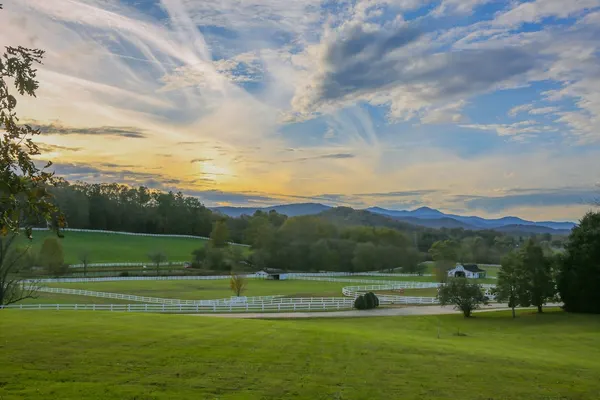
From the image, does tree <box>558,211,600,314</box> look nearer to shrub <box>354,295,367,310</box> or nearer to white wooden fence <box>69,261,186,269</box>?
shrub <box>354,295,367,310</box>

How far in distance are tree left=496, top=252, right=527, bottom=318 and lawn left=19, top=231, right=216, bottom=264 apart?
2891 inches

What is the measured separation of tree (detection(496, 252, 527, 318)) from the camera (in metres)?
40.4

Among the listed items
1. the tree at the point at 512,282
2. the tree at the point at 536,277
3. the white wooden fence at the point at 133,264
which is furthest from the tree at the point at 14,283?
the tree at the point at 536,277

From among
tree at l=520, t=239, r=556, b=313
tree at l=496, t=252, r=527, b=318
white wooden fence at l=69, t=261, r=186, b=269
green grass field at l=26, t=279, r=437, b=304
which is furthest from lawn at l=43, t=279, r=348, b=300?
tree at l=520, t=239, r=556, b=313

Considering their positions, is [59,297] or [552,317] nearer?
[552,317]

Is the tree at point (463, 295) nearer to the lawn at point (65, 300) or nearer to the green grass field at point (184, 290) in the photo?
the green grass field at point (184, 290)

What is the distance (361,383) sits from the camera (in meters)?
13.0

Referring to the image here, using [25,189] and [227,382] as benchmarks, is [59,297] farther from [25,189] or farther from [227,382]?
[25,189]

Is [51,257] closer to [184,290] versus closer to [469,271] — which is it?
[184,290]

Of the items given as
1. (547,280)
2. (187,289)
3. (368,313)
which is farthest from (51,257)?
(547,280)

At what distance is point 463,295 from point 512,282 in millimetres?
3982

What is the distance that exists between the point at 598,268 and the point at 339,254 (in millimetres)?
65511

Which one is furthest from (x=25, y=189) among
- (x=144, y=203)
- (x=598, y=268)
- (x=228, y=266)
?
(x=144, y=203)

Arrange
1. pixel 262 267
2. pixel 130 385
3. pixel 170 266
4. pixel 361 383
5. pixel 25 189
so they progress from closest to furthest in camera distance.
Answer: pixel 25 189 → pixel 130 385 → pixel 361 383 → pixel 170 266 → pixel 262 267
